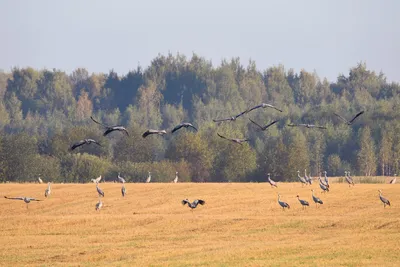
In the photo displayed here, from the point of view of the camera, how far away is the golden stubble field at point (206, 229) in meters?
30.8

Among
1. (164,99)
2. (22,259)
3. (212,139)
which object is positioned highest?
(164,99)

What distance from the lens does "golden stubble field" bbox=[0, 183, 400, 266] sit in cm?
3083

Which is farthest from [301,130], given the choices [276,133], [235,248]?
[235,248]

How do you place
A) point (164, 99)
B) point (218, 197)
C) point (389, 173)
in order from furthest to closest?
point (164, 99), point (389, 173), point (218, 197)

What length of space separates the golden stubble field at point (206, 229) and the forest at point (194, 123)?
26.1m

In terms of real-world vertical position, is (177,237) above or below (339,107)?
below

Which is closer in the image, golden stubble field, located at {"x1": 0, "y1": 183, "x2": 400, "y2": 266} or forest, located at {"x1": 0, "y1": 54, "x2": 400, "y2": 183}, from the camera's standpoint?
golden stubble field, located at {"x1": 0, "y1": 183, "x2": 400, "y2": 266}

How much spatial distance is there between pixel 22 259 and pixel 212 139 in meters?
63.8

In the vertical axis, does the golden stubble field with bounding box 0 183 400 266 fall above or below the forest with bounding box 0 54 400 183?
below

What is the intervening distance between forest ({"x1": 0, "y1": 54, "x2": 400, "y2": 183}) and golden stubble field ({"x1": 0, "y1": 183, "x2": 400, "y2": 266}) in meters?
26.1

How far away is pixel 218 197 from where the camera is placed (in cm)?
5606

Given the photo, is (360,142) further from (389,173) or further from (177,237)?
(177,237)

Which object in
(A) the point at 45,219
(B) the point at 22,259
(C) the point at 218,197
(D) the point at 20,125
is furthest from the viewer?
(D) the point at 20,125

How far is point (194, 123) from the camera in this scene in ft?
449
